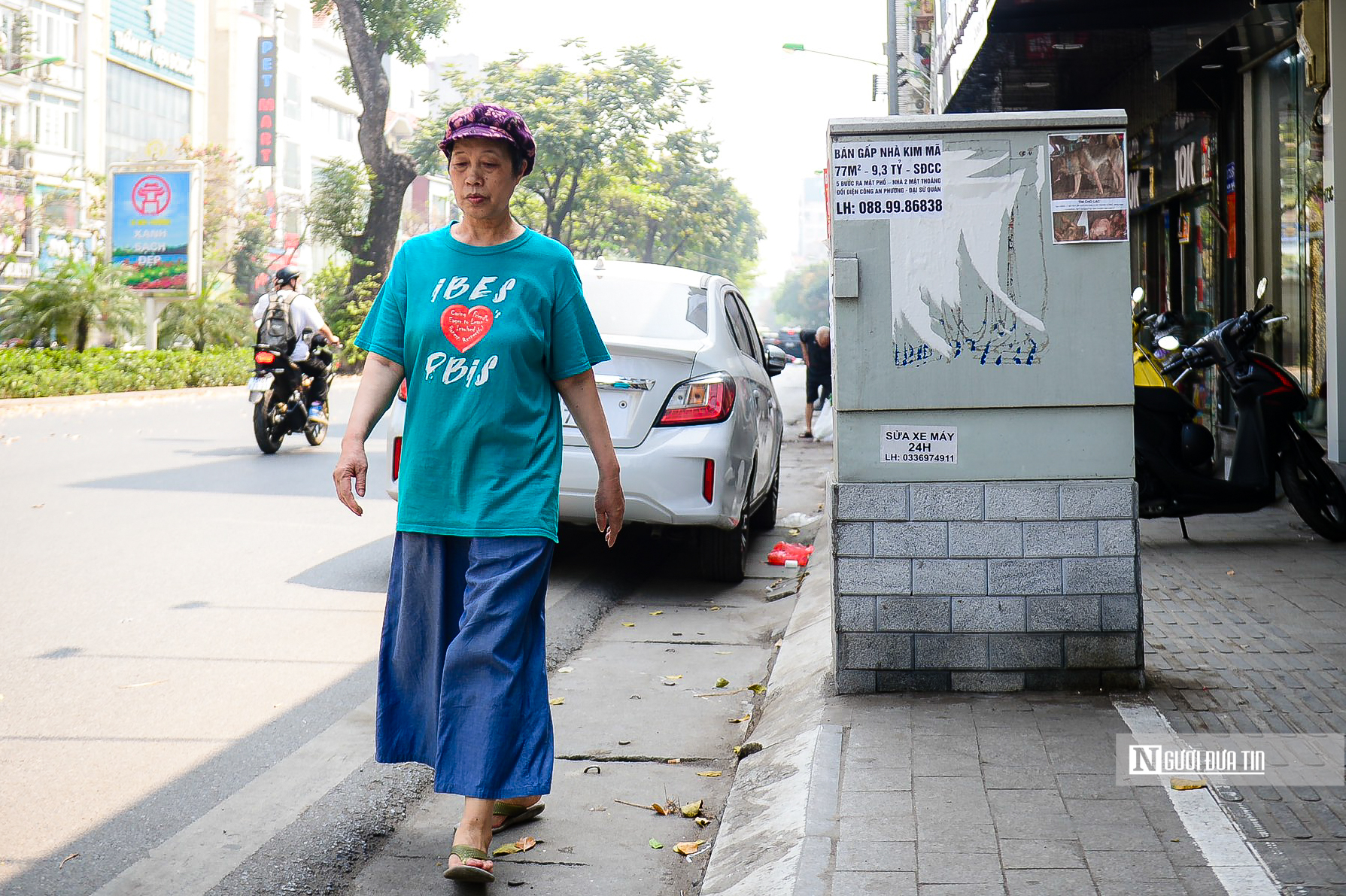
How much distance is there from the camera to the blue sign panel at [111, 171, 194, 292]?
29.1 m

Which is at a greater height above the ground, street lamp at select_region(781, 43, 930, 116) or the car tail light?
street lamp at select_region(781, 43, 930, 116)

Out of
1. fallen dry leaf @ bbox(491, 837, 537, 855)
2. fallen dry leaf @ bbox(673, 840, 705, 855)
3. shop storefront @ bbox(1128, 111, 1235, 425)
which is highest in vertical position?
shop storefront @ bbox(1128, 111, 1235, 425)

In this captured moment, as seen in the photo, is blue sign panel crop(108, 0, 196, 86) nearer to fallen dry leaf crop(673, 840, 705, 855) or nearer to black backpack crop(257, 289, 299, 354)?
black backpack crop(257, 289, 299, 354)

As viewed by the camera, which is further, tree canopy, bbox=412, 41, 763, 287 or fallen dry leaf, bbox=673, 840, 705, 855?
tree canopy, bbox=412, 41, 763, 287

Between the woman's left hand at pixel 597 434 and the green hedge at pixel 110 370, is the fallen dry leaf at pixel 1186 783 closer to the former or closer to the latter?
the woman's left hand at pixel 597 434

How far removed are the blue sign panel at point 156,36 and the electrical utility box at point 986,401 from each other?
183 feet

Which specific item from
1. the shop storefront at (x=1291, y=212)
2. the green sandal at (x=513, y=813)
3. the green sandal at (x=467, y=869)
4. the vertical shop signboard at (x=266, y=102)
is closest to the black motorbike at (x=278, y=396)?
the shop storefront at (x=1291, y=212)

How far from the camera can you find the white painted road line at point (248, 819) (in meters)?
3.39

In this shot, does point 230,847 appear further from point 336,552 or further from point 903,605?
point 336,552

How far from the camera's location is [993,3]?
846 centimetres

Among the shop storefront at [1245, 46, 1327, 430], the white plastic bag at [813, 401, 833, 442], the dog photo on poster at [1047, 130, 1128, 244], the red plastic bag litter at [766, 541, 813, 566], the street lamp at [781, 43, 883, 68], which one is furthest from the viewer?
the street lamp at [781, 43, 883, 68]

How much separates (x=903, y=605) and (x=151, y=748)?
8.26 ft

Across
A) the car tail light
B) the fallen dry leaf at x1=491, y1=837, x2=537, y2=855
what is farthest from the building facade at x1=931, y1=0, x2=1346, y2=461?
the fallen dry leaf at x1=491, y1=837, x2=537, y2=855

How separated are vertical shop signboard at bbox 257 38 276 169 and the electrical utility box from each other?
223ft
